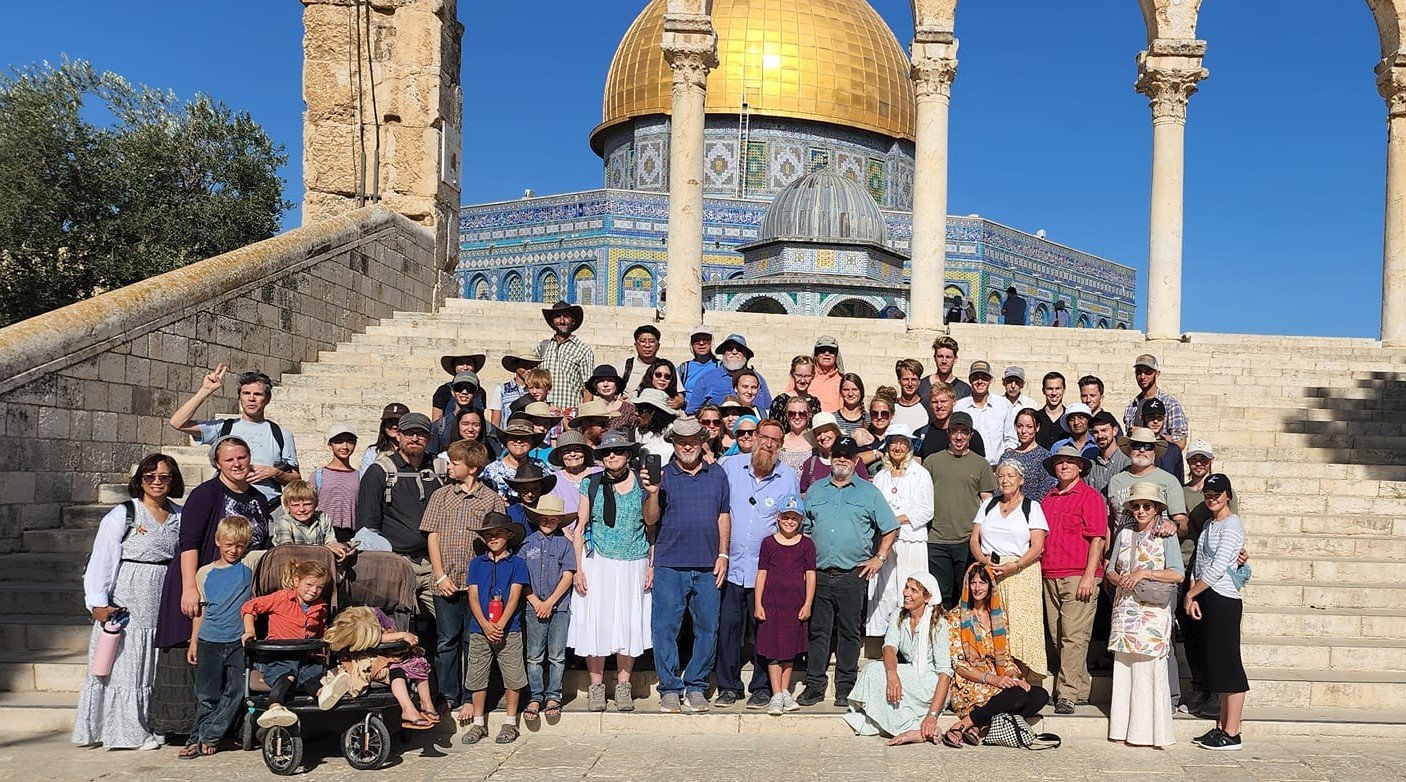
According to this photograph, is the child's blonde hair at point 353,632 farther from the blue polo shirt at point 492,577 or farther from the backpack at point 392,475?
the backpack at point 392,475

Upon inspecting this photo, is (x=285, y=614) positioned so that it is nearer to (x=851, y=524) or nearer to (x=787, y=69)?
(x=851, y=524)

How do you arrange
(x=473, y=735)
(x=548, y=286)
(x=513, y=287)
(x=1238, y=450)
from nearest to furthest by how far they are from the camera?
(x=473, y=735) → (x=1238, y=450) → (x=548, y=286) → (x=513, y=287)

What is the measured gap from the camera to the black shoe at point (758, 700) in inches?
244

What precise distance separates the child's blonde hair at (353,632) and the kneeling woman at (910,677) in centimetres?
246

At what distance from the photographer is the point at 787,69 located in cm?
4306

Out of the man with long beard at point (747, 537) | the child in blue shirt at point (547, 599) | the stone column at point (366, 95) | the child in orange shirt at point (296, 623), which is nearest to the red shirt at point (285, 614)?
the child in orange shirt at point (296, 623)

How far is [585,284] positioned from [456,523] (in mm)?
34435

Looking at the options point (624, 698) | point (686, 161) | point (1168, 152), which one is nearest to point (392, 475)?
point (624, 698)

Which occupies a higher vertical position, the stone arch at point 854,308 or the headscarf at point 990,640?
the stone arch at point 854,308

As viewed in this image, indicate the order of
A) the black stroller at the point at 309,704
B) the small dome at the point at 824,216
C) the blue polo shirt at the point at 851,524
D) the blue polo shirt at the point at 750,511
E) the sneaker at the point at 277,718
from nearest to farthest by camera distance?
the sneaker at the point at 277,718, the black stroller at the point at 309,704, the blue polo shirt at the point at 851,524, the blue polo shirt at the point at 750,511, the small dome at the point at 824,216

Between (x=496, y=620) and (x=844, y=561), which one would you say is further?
(x=844, y=561)

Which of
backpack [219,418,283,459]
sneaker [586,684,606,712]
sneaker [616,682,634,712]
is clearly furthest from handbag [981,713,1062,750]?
backpack [219,418,283,459]

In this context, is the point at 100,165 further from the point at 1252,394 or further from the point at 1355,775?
the point at 1355,775

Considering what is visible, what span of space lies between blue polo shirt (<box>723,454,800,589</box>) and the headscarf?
3.70 feet
